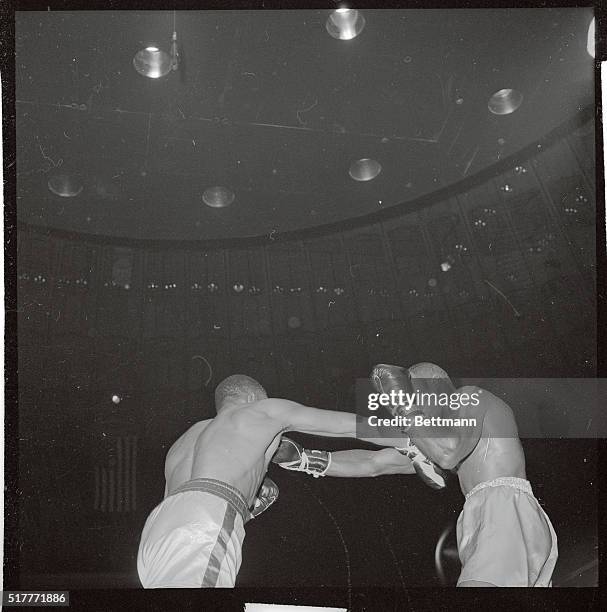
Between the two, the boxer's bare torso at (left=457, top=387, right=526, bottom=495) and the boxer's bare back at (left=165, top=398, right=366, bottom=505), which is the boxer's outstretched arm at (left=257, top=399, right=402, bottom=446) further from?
the boxer's bare torso at (left=457, top=387, right=526, bottom=495)

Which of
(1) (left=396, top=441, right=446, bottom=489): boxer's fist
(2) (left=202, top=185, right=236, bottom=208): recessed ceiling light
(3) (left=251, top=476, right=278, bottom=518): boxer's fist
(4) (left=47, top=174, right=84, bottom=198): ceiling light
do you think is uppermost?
(4) (left=47, top=174, right=84, bottom=198): ceiling light

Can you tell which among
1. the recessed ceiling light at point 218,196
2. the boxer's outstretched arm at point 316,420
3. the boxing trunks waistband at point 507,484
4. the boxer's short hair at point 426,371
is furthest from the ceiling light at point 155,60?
the boxing trunks waistband at point 507,484

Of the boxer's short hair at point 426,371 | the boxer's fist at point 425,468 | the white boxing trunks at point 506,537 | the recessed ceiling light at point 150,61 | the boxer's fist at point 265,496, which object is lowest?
the white boxing trunks at point 506,537

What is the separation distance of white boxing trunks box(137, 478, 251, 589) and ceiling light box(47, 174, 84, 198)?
3.10 ft

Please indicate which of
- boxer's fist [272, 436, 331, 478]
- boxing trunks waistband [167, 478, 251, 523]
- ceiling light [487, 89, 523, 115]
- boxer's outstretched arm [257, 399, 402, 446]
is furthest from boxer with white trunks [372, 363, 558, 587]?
ceiling light [487, 89, 523, 115]

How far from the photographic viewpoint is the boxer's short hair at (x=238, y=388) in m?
1.93

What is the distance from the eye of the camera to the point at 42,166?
1960mm

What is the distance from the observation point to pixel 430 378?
1.93 meters

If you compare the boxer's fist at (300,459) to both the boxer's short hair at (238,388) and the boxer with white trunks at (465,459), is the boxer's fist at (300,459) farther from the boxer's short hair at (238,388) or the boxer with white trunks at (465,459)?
the boxer's short hair at (238,388)

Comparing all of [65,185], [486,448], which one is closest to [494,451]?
[486,448]

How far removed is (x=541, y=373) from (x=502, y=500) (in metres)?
0.40

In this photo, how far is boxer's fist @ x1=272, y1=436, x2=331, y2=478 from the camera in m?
1.91

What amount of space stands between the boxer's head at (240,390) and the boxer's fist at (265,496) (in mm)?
241

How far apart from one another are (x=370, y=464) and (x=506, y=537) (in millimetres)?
430
